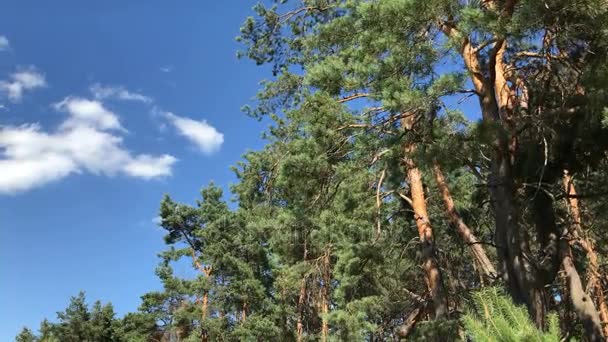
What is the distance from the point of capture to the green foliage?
3.13 metres

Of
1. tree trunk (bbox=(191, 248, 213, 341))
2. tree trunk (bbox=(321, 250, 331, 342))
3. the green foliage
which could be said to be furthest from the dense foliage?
tree trunk (bbox=(191, 248, 213, 341))

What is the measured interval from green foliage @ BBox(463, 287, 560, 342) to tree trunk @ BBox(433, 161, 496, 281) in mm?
3587

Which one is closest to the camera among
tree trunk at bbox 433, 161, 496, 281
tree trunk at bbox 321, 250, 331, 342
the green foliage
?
the green foliage

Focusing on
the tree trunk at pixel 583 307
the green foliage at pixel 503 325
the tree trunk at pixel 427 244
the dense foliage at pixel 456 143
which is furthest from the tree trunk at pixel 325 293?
the green foliage at pixel 503 325

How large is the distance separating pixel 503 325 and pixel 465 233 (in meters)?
5.47

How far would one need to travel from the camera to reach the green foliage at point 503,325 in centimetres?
313

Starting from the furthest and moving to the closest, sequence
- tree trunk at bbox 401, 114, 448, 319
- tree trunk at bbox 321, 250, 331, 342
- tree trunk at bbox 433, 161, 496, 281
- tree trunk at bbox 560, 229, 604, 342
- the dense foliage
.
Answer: tree trunk at bbox 321, 250, 331, 342, tree trunk at bbox 401, 114, 448, 319, tree trunk at bbox 433, 161, 496, 281, tree trunk at bbox 560, 229, 604, 342, the dense foliage

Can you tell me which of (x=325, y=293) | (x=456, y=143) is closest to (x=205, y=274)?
(x=325, y=293)

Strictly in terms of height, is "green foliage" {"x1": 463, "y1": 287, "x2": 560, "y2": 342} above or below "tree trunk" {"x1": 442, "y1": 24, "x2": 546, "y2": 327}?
below

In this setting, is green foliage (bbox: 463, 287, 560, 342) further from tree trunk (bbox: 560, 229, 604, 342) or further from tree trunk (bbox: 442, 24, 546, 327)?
tree trunk (bbox: 560, 229, 604, 342)

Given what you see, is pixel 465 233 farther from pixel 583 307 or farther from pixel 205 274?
pixel 205 274

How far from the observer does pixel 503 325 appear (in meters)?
3.20

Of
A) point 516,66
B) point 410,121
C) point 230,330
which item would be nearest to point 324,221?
point 410,121

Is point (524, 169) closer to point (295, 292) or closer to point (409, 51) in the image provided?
point (409, 51)
